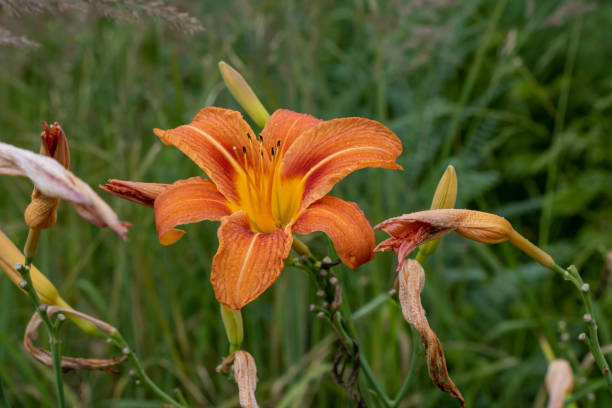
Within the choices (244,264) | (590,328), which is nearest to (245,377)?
(244,264)

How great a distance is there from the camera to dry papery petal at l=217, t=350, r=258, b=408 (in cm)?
102

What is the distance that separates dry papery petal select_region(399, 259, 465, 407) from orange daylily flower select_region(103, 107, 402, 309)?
0.08m

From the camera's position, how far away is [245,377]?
1.06 meters

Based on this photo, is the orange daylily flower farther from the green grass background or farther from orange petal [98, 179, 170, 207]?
the green grass background

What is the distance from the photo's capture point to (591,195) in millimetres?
3078

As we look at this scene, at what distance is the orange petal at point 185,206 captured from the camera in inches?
41.1

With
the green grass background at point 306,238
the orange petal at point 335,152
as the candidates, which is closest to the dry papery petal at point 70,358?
the orange petal at point 335,152

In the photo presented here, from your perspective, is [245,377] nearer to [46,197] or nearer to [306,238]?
[46,197]

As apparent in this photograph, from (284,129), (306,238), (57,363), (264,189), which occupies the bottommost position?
(306,238)

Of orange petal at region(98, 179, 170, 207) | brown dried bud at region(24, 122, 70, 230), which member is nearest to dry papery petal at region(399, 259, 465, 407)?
orange petal at region(98, 179, 170, 207)

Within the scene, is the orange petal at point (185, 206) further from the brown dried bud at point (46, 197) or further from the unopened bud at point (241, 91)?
the unopened bud at point (241, 91)

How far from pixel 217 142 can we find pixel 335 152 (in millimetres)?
243

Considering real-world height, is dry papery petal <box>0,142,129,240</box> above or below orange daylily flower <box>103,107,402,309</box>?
above

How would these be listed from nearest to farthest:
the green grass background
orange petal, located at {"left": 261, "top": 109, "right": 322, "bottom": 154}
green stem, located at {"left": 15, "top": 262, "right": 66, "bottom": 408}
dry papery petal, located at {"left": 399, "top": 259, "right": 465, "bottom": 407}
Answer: dry papery petal, located at {"left": 399, "top": 259, "right": 465, "bottom": 407} < green stem, located at {"left": 15, "top": 262, "right": 66, "bottom": 408} < orange petal, located at {"left": 261, "top": 109, "right": 322, "bottom": 154} < the green grass background
